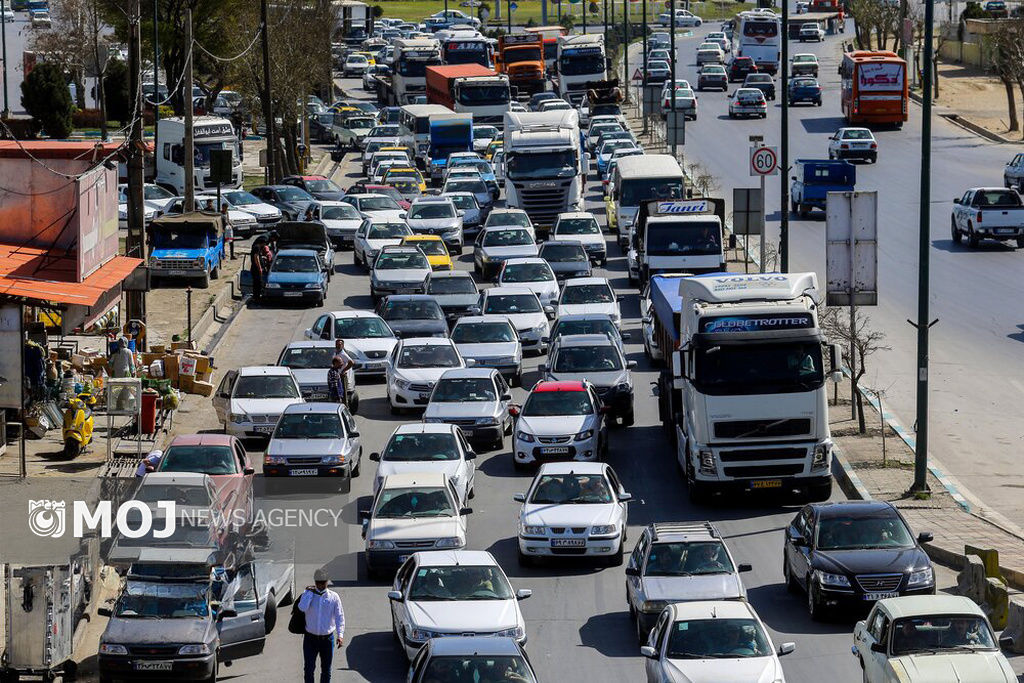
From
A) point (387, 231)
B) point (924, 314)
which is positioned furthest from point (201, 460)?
point (387, 231)

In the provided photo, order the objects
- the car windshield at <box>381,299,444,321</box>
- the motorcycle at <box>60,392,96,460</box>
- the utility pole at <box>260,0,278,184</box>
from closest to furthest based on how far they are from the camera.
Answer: the motorcycle at <box>60,392,96,460</box> < the car windshield at <box>381,299,444,321</box> < the utility pole at <box>260,0,278,184</box>

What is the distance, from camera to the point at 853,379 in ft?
108

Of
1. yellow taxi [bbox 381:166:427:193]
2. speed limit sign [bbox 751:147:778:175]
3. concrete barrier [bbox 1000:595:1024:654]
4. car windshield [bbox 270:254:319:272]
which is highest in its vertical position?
speed limit sign [bbox 751:147:778:175]

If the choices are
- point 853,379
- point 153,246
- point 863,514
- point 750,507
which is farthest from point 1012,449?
point 153,246

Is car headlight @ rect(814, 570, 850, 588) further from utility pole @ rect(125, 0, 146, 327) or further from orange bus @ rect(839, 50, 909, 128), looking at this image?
orange bus @ rect(839, 50, 909, 128)

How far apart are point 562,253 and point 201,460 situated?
22496mm

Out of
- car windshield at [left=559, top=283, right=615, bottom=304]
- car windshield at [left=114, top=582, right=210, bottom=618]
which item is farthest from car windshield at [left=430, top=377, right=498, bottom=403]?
car windshield at [left=114, top=582, right=210, bottom=618]

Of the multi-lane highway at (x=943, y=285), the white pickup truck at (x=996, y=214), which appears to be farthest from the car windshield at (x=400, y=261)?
the white pickup truck at (x=996, y=214)

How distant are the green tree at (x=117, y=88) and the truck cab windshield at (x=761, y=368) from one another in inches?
3033

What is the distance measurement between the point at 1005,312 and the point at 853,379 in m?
11.3

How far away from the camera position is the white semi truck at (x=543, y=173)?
55281 millimetres

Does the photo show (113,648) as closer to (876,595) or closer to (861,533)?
(876,595)

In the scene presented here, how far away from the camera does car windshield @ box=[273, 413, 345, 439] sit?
1147 inches

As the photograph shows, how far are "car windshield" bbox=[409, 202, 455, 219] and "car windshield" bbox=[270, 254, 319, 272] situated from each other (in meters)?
8.19
